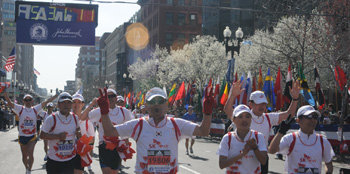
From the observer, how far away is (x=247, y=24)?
6175 centimetres

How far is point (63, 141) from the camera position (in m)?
7.42

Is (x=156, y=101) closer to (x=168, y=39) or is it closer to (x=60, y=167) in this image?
(x=60, y=167)

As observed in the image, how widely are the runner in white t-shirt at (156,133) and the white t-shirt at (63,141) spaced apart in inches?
114

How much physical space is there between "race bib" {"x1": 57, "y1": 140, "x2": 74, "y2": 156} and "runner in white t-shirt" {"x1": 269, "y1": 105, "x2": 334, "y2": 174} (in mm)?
3659

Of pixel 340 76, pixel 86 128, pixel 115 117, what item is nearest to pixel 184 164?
pixel 115 117

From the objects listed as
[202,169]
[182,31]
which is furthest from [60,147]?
[182,31]

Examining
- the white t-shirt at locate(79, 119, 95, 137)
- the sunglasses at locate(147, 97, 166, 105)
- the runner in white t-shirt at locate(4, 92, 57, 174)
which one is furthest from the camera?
the runner in white t-shirt at locate(4, 92, 57, 174)

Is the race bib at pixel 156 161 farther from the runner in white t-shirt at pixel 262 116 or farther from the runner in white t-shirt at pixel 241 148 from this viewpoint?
the runner in white t-shirt at pixel 262 116

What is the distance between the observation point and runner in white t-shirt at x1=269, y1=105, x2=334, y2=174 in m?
5.13

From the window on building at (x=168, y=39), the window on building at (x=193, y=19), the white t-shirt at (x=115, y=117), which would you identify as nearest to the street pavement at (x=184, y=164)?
the white t-shirt at (x=115, y=117)

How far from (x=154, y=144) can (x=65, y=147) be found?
10.3 ft

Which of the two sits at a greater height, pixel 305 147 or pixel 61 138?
pixel 305 147

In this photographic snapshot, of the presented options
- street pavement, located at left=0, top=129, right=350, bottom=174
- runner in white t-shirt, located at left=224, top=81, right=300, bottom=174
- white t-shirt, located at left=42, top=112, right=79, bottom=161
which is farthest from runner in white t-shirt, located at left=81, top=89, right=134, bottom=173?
street pavement, located at left=0, top=129, right=350, bottom=174

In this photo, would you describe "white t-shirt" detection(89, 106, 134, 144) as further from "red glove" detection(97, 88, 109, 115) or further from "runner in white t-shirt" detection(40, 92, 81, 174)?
"red glove" detection(97, 88, 109, 115)
